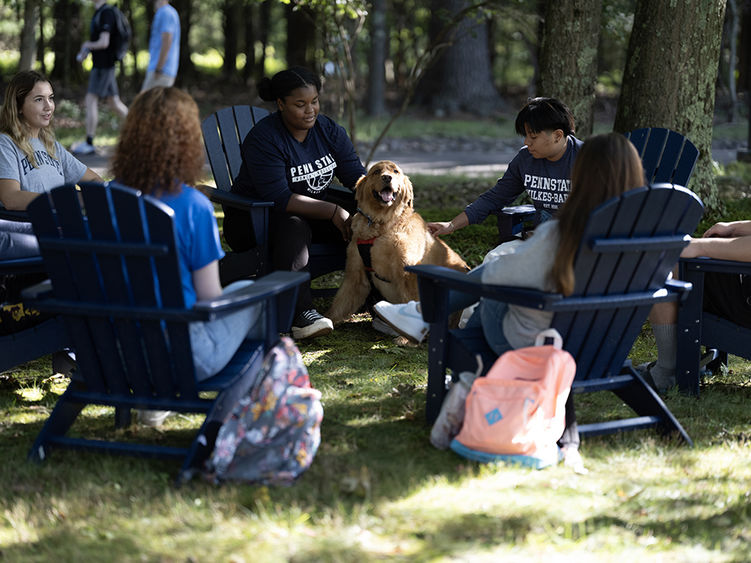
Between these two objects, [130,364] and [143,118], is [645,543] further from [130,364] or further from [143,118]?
[143,118]

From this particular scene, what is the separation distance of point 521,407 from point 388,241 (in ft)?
7.30

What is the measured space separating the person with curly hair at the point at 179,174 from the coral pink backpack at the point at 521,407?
0.99m

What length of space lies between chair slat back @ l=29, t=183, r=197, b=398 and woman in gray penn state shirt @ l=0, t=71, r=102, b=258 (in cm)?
147

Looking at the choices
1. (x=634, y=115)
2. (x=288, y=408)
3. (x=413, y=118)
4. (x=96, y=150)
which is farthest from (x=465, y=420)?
(x=413, y=118)

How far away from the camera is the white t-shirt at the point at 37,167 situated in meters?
4.38

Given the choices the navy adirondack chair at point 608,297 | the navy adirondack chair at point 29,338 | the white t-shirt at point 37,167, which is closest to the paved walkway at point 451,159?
the white t-shirt at point 37,167

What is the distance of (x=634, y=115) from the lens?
6637 mm

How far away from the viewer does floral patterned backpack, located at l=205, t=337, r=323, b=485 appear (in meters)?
2.96

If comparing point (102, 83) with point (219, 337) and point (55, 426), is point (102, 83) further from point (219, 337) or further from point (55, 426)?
point (219, 337)

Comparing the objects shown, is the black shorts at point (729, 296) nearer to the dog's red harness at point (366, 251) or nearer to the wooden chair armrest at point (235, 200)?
the dog's red harness at point (366, 251)

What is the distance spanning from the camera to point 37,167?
4.51 meters

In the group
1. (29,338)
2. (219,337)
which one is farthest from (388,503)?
(29,338)

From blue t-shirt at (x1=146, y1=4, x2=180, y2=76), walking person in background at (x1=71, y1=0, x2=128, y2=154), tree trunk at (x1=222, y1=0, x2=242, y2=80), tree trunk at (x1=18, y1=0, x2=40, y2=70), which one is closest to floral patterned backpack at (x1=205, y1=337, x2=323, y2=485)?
blue t-shirt at (x1=146, y1=4, x2=180, y2=76)

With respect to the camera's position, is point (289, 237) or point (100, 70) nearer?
point (289, 237)
